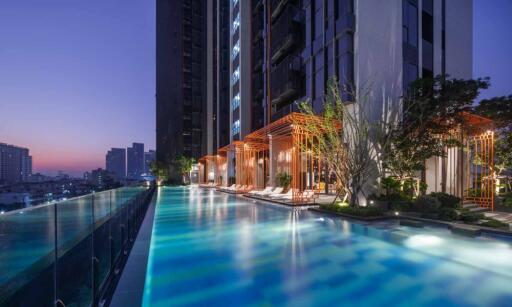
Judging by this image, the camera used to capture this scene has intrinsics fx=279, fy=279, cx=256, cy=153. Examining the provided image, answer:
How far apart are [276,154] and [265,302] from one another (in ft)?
64.3

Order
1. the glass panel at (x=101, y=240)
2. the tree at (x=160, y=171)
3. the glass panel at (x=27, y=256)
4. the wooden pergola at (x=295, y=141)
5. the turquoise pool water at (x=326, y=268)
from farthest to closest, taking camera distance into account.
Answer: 1. the tree at (x=160, y=171)
2. the wooden pergola at (x=295, y=141)
3. the turquoise pool water at (x=326, y=268)
4. the glass panel at (x=101, y=240)
5. the glass panel at (x=27, y=256)

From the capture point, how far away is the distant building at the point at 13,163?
295 feet

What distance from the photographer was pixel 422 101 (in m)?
12.8

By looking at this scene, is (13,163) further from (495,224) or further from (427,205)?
(495,224)

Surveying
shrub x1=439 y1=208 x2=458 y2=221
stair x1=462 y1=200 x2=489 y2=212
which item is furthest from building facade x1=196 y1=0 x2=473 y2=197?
shrub x1=439 y1=208 x2=458 y2=221

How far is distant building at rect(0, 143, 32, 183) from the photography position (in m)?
89.9

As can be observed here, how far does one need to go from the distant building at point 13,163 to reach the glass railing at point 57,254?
11115 cm

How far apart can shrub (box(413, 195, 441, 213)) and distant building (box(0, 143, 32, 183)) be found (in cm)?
11252

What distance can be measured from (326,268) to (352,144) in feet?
30.7

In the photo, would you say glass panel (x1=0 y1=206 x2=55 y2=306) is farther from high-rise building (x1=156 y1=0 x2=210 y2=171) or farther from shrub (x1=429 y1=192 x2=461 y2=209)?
high-rise building (x1=156 y1=0 x2=210 y2=171)

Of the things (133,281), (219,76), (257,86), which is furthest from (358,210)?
(219,76)

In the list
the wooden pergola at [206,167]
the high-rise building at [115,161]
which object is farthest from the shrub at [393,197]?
the high-rise building at [115,161]

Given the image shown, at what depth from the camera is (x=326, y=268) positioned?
541 cm

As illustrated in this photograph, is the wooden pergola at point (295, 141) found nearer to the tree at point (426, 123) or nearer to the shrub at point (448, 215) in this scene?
the tree at point (426, 123)
